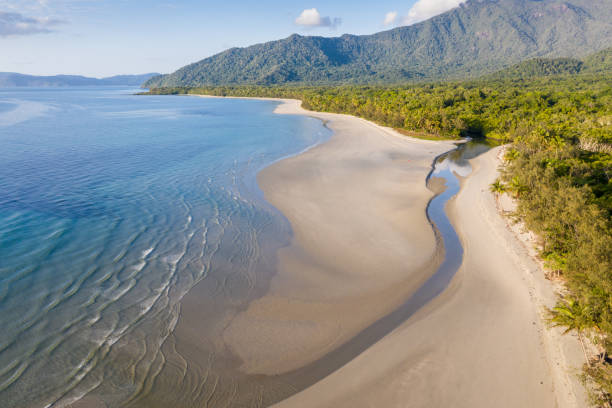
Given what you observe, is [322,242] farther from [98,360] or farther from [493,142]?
[493,142]

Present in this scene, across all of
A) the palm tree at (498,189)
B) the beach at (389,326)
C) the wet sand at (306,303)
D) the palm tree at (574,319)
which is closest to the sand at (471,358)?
the beach at (389,326)

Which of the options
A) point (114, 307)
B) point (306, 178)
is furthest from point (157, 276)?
point (306, 178)

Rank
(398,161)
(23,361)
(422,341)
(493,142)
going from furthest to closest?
(493,142) → (398,161) → (422,341) → (23,361)

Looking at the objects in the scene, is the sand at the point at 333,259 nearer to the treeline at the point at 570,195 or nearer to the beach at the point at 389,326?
the beach at the point at 389,326

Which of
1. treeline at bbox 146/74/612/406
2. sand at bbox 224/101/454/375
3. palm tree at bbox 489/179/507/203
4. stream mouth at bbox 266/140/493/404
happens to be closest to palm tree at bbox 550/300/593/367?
treeline at bbox 146/74/612/406

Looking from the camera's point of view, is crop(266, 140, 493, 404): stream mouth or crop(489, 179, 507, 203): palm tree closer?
crop(266, 140, 493, 404): stream mouth

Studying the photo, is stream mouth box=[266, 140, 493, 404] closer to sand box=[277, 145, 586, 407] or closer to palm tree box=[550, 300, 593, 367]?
sand box=[277, 145, 586, 407]

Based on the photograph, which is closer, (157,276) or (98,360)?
(98,360)
